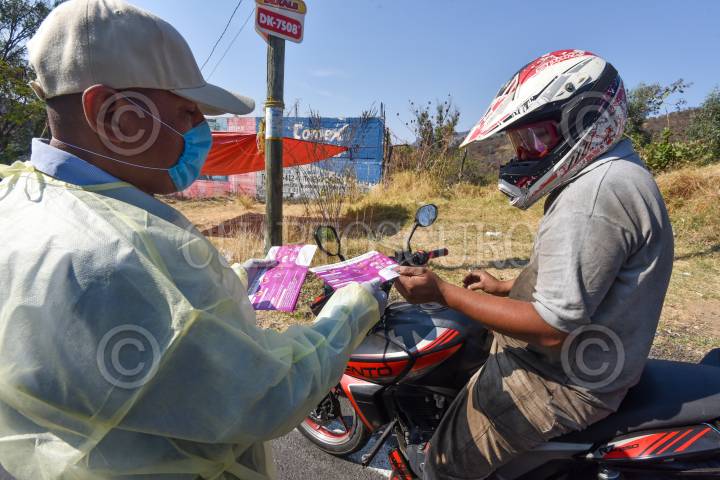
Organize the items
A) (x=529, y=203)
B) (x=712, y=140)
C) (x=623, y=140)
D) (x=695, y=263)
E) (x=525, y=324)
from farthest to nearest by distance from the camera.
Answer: (x=712, y=140)
(x=695, y=263)
(x=529, y=203)
(x=623, y=140)
(x=525, y=324)

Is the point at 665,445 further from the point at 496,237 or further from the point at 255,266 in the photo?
the point at 496,237

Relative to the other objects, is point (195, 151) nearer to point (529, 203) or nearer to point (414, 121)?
point (529, 203)

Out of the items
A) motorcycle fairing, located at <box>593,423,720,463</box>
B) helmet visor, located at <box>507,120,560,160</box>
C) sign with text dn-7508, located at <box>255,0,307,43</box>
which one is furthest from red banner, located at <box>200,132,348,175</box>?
motorcycle fairing, located at <box>593,423,720,463</box>

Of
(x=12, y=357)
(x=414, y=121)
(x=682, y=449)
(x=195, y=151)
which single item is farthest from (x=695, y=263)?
(x=414, y=121)

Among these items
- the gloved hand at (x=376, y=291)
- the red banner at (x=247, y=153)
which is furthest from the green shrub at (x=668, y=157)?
the gloved hand at (x=376, y=291)

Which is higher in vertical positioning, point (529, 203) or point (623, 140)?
point (623, 140)

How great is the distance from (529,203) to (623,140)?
1.18 ft

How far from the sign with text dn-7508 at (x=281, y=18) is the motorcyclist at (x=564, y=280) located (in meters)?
3.68

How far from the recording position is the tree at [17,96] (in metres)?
11.7

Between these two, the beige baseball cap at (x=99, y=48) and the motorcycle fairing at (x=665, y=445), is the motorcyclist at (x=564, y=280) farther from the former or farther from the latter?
the beige baseball cap at (x=99, y=48)

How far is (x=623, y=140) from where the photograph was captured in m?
1.41

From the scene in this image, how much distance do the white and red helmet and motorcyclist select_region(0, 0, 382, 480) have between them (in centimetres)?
97
